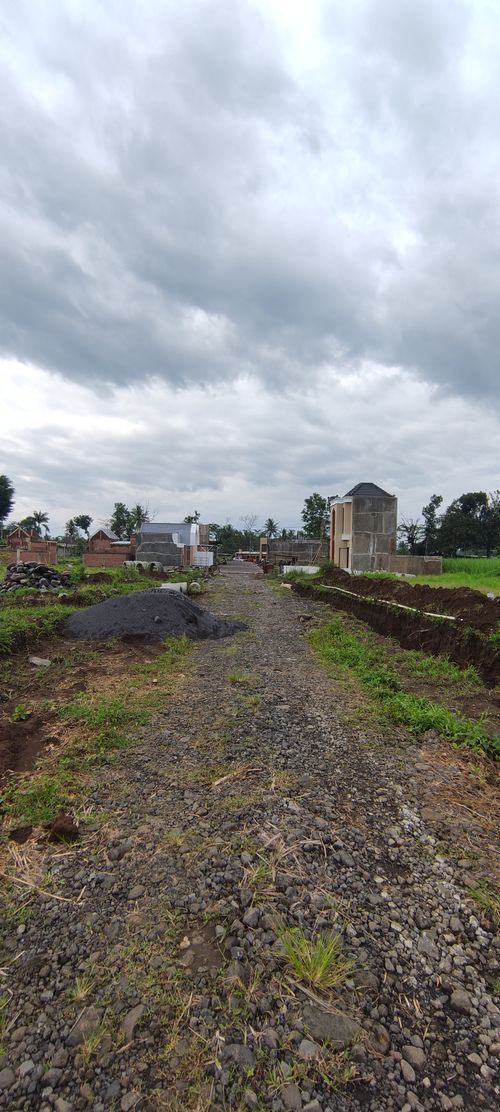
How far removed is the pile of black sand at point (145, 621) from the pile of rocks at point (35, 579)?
6139 mm

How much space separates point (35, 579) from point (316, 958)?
16678 mm

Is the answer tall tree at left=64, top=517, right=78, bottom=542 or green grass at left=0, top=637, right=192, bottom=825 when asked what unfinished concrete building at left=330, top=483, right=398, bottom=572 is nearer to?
green grass at left=0, top=637, right=192, bottom=825

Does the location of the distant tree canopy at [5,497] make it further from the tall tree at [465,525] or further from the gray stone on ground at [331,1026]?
the gray stone on ground at [331,1026]

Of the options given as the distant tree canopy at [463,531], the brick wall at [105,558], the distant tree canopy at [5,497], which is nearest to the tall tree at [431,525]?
the distant tree canopy at [463,531]

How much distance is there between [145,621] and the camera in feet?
29.3

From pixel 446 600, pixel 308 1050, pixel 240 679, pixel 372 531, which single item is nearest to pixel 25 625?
pixel 240 679

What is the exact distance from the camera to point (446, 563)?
789 inches

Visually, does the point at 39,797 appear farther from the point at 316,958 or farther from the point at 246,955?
the point at 316,958

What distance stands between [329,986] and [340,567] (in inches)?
874

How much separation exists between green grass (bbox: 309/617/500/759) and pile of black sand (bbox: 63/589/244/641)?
2380mm

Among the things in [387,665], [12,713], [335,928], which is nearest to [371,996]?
[335,928]

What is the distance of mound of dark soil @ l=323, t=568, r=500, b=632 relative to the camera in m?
7.19

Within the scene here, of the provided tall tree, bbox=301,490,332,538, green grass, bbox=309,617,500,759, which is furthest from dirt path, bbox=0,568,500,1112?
tall tree, bbox=301,490,332,538

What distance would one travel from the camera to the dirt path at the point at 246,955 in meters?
1.43
